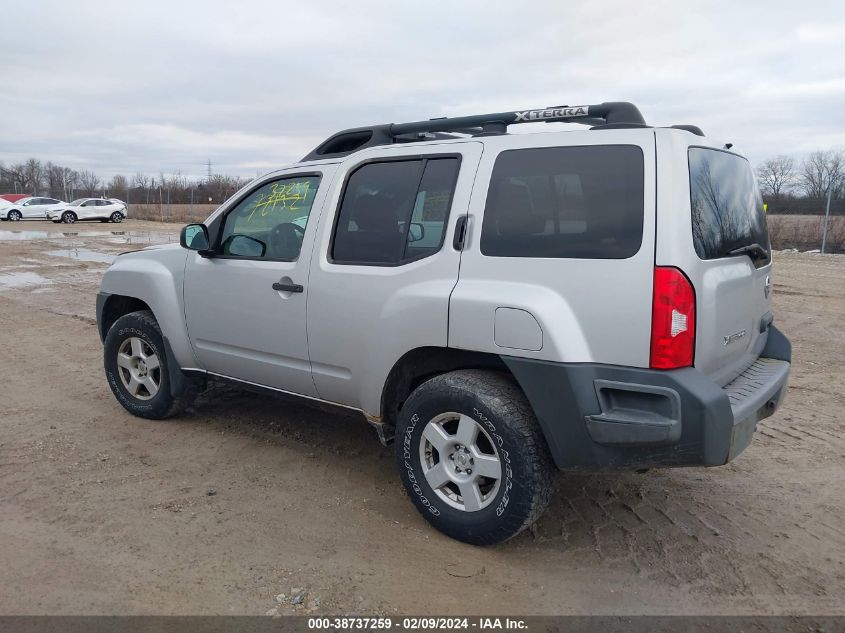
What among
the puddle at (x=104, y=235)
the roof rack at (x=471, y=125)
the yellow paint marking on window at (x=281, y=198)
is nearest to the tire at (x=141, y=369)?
the yellow paint marking on window at (x=281, y=198)

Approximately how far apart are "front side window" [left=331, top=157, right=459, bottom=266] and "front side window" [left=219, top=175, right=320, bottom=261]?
0.34 meters

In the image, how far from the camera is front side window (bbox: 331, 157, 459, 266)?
3608 mm

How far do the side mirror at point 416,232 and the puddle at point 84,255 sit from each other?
15045 mm

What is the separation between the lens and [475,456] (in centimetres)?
335

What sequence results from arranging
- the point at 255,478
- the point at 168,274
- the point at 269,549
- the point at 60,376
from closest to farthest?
the point at 269,549 → the point at 255,478 → the point at 168,274 → the point at 60,376

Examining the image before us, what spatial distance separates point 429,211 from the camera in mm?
3652

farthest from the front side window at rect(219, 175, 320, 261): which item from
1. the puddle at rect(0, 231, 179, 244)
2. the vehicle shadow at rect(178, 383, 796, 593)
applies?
the puddle at rect(0, 231, 179, 244)

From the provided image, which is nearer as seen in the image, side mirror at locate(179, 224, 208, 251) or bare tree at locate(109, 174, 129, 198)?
side mirror at locate(179, 224, 208, 251)

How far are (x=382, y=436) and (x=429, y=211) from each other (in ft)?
4.28

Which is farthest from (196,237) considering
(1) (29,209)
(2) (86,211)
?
(1) (29,209)

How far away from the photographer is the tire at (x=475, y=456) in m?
3.19

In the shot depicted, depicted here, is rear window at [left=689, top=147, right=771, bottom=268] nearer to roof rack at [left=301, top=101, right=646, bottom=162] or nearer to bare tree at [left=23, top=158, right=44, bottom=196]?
roof rack at [left=301, top=101, right=646, bottom=162]
